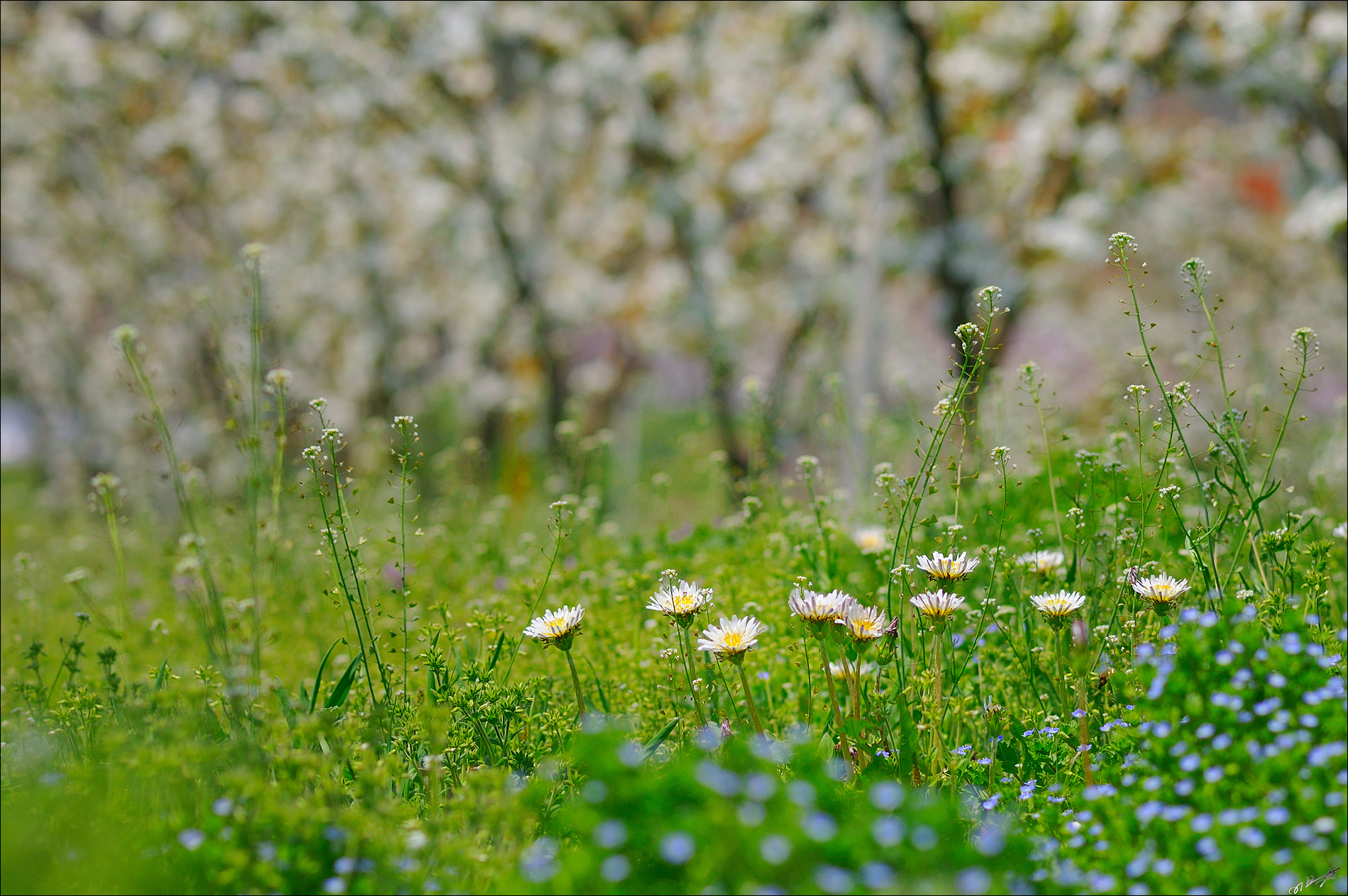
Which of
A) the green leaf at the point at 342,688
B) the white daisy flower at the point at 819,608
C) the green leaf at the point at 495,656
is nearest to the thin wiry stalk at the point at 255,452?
the green leaf at the point at 342,688

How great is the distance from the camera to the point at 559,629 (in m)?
1.96

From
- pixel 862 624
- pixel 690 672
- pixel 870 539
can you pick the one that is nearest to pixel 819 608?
pixel 862 624

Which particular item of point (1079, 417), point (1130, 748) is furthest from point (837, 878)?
point (1079, 417)

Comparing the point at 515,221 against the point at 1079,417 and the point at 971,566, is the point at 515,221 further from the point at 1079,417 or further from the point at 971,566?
the point at 971,566

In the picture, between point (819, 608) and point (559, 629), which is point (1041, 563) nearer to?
point (819, 608)

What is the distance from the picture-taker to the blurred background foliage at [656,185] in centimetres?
677

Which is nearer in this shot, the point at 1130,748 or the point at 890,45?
the point at 1130,748

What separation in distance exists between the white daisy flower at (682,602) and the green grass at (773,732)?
186 millimetres

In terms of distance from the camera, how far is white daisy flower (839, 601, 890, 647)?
6.18 ft

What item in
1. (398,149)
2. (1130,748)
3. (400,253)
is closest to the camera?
(1130,748)

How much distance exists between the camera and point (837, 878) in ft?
3.60

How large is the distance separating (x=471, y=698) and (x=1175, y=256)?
10.7 metres

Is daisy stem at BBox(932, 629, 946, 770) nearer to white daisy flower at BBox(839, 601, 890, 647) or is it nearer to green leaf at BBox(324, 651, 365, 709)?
white daisy flower at BBox(839, 601, 890, 647)

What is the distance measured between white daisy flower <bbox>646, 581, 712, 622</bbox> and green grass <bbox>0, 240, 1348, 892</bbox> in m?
0.19
